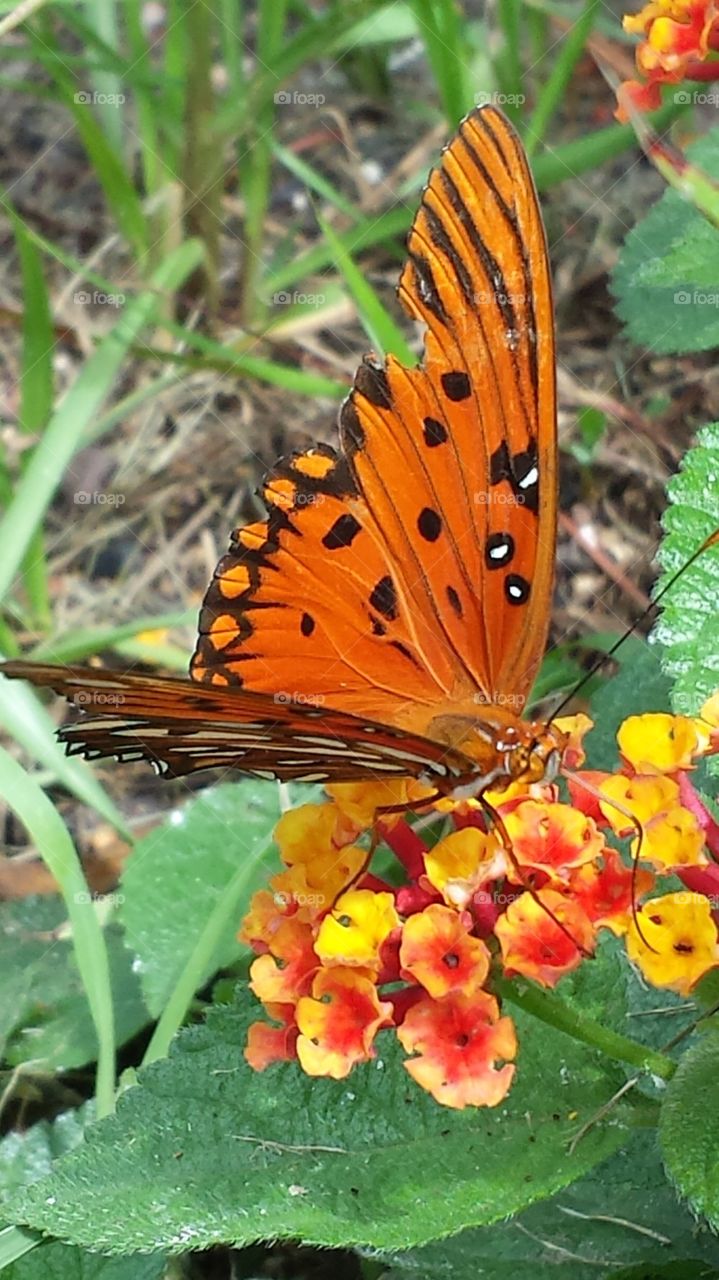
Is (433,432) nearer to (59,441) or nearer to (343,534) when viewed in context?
(343,534)

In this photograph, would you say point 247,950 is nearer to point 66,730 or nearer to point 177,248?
point 66,730

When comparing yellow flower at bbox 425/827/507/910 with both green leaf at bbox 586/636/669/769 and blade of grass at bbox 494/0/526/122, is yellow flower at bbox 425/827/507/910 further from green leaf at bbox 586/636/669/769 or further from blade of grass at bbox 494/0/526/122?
blade of grass at bbox 494/0/526/122

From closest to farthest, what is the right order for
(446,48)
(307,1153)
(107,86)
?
(307,1153)
(446,48)
(107,86)

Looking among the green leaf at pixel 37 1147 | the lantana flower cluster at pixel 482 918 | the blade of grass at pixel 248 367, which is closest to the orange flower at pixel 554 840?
the lantana flower cluster at pixel 482 918

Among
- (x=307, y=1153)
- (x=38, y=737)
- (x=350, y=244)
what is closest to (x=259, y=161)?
(x=350, y=244)

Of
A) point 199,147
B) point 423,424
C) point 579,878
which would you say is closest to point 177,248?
point 199,147

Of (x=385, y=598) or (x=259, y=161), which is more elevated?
(x=259, y=161)

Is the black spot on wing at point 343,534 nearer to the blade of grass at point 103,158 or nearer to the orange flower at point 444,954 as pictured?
the orange flower at point 444,954

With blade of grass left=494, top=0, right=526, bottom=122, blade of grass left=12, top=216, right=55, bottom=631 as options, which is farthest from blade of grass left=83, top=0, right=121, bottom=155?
blade of grass left=494, top=0, right=526, bottom=122
